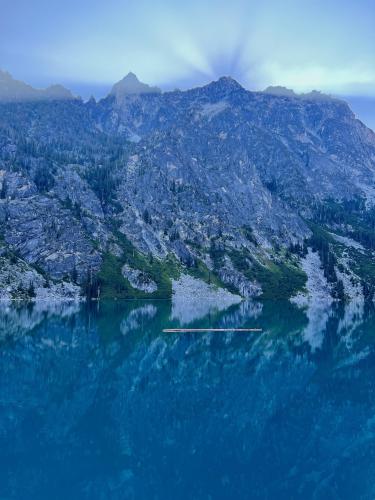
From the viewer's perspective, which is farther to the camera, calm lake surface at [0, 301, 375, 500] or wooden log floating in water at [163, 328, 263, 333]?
wooden log floating in water at [163, 328, 263, 333]

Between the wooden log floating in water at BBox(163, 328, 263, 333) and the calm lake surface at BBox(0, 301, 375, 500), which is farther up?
the calm lake surface at BBox(0, 301, 375, 500)

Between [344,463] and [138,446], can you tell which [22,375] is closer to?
[138,446]

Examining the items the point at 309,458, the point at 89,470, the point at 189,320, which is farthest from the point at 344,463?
the point at 189,320

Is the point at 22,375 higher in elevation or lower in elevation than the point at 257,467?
lower

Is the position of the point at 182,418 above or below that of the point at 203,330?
above

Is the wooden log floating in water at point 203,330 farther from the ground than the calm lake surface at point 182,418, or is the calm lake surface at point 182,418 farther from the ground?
the calm lake surface at point 182,418

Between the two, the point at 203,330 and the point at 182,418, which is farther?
the point at 203,330

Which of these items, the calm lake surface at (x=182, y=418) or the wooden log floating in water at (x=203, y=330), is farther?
the wooden log floating in water at (x=203, y=330)

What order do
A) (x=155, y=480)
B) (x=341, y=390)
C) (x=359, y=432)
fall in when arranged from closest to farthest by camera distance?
(x=155, y=480)
(x=359, y=432)
(x=341, y=390)
